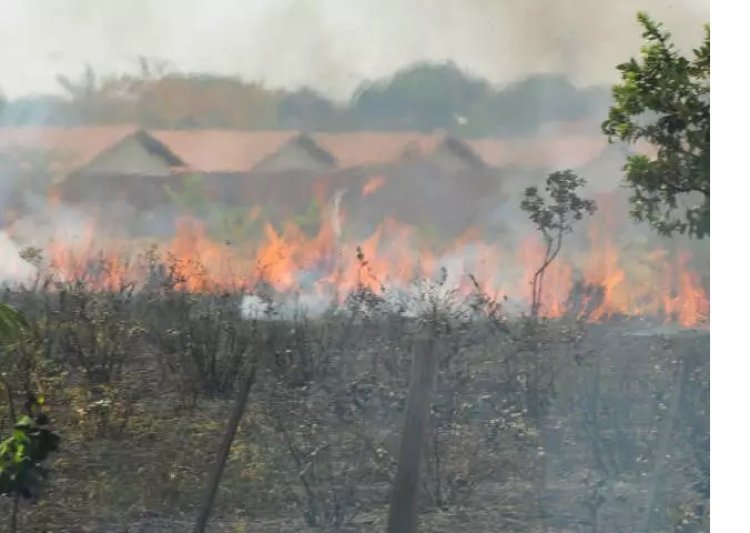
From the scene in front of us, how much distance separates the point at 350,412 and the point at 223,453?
9.6 inches

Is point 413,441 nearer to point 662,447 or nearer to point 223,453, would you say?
point 223,453

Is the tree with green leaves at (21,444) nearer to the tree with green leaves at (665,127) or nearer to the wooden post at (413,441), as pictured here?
the wooden post at (413,441)

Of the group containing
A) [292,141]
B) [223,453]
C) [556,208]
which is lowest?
[223,453]

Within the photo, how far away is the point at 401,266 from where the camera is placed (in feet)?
5.35

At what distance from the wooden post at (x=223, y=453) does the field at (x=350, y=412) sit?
12 mm

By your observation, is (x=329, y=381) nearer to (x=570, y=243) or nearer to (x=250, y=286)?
(x=250, y=286)

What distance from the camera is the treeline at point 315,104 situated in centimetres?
162

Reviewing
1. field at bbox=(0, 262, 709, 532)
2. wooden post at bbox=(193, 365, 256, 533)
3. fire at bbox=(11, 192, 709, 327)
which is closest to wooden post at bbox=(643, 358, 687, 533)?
field at bbox=(0, 262, 709, 532)

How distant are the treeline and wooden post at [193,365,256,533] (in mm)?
486

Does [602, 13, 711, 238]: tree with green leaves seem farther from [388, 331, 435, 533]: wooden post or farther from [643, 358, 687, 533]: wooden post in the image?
[388, 331, 435, 533]: wooden post

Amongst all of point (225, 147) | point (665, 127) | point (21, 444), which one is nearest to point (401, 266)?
point (225, 147)

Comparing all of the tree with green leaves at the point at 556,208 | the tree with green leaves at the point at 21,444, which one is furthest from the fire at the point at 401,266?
the tree with green leaves at the point at 21,444

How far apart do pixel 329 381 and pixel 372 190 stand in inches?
14.5

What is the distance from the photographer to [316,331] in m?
1.62
